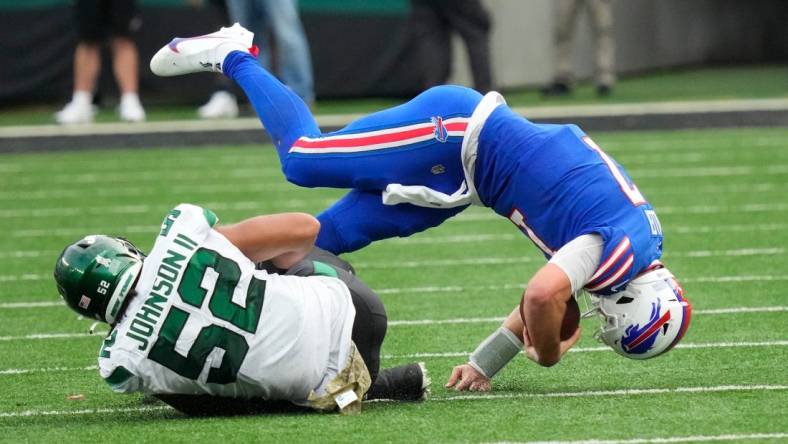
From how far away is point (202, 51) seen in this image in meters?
5.42

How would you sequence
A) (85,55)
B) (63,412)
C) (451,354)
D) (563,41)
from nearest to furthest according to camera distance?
(63,412) < (451,354) < (85,55) < (563,41)

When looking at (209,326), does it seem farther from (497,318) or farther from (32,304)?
(32,304)

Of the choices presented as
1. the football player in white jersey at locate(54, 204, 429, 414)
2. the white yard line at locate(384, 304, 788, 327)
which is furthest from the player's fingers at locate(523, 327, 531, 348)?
the white yard line at locate(384, 304, 788, 327)

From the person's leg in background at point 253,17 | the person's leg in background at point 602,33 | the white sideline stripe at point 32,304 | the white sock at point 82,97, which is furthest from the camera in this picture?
the person's leg in background at point 602,33

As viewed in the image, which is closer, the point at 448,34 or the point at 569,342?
the point at 569,342

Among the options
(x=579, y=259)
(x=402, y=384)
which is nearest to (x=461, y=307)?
(x=402, y=384)

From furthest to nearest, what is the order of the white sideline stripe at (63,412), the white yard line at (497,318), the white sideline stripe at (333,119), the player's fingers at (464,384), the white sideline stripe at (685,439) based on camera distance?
1. the white sideline stripe at (333,119)
2. the white yard line at (497,318)
3. the player's fingers at (464,384)
4. the white sideline stripe at (63,412)
5. the white sideline stripe at (685,439)

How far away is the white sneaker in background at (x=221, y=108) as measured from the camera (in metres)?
12.3

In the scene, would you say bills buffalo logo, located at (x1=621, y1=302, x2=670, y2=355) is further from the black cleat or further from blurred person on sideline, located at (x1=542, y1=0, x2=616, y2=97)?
blurred person on sideline, located at (x1=542, y1=0, x2=616, y2=97)

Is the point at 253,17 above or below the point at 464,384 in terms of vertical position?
below

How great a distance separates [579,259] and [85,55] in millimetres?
7973

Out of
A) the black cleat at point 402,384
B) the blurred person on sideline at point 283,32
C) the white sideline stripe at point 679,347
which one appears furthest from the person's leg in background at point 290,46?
the black cleat at point 402,384

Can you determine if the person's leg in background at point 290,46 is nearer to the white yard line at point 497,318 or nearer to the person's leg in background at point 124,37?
the person's leg in background at point 124,37

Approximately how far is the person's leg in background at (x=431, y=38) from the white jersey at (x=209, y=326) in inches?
287
